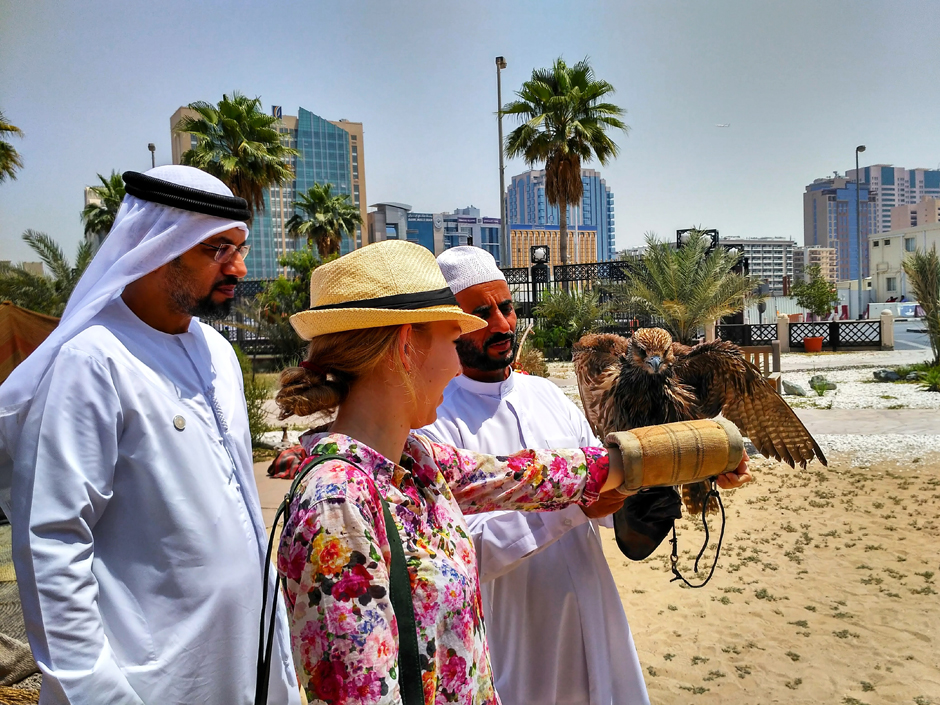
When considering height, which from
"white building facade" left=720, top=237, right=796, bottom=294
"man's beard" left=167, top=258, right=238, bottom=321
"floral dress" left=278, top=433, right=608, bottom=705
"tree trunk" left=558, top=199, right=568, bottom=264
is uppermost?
"white building facade" left=720, top=237, right=796, bottom=294

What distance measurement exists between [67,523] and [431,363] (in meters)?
0.92

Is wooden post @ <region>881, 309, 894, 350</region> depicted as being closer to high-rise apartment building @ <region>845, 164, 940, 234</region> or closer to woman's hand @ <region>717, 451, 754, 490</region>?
woman's hand @ <region>717, 451, 754, 490</region>

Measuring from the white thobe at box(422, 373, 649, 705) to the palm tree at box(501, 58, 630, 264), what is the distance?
22.8 m

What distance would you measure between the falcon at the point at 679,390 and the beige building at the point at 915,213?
134095 mm

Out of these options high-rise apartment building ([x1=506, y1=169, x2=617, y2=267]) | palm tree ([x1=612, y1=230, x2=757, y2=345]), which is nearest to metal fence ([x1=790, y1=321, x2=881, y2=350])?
palm tree ([x1=612, y1=230, x2=757, y2=345])

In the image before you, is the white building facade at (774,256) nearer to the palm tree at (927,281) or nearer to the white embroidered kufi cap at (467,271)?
the palm tree at (927,281)

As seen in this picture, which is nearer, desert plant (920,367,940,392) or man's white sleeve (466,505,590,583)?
man's white sleeve (466,505,590,583)

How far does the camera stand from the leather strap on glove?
5.03 feet

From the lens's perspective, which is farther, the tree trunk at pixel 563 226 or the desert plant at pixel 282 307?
the tree trunk at pixel 563 226

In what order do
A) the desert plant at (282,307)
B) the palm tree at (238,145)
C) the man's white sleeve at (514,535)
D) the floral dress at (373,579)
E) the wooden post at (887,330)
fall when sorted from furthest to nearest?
the wooden post at (887,330), the desert plant at (282,307), the palm tree at (238,145), the man's white sleeve at (514,535), the floral dress at (373,579)

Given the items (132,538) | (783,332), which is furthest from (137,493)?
(783,332)

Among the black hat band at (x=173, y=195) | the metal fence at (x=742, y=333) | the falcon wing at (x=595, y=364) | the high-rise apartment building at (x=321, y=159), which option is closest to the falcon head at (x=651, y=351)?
the falcon wing at (x=595, y=364)

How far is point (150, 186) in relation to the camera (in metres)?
2.05

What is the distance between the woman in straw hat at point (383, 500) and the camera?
0.99m
